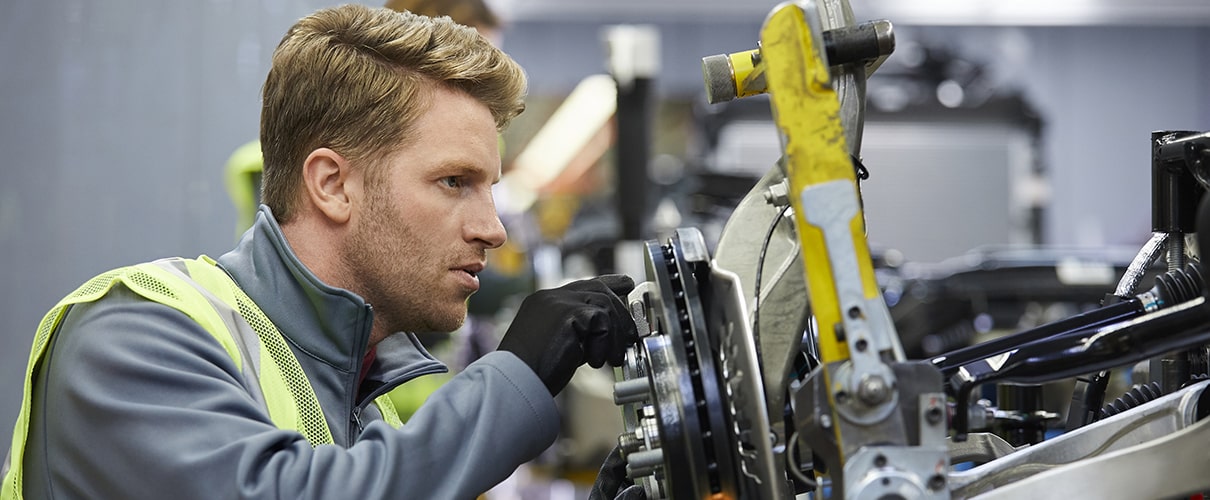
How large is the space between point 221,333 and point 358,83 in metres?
0.41

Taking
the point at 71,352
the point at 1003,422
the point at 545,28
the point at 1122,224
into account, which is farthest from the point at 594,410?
the point at 1122,224

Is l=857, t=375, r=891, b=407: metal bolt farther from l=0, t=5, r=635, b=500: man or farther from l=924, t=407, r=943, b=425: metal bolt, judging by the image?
l=0, t=5, r=635, b=500: man

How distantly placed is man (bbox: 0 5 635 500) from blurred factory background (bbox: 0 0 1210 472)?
1830 mm

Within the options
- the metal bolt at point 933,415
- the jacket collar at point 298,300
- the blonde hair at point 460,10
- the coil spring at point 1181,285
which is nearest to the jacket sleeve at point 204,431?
the jacket collar at point 298,300

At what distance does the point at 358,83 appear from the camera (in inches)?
60.8

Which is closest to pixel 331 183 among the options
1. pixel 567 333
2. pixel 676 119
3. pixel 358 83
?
pixel 358 83

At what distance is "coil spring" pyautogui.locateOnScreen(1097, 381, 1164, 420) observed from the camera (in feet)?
4.78

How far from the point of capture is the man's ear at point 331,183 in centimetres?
154

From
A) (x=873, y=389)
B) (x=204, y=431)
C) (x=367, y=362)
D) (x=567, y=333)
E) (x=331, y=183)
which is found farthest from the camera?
(x=367, y=362)

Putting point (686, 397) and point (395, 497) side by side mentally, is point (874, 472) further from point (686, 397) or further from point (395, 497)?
point (395, 497)

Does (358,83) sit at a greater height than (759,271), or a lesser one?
greater

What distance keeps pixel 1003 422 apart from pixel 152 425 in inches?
43.0

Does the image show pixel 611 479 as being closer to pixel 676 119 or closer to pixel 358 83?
pixel 358 83

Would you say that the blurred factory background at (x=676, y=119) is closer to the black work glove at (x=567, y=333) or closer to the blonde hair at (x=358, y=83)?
the blonde hair at (x=358, y=83)
